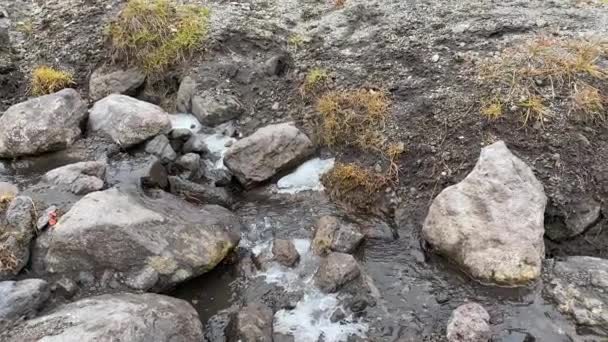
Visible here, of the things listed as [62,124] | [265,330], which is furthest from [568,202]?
[62,124]

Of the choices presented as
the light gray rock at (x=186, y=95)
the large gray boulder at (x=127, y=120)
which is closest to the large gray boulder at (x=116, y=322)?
the large gray boulder at (x=127, y=120)

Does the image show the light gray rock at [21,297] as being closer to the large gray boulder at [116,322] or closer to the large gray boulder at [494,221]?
the large gray boulder at [116,322]

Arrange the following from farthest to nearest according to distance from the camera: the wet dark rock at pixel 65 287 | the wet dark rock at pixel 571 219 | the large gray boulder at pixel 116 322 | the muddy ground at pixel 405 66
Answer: the muddy ground at pixel 405 66 < the wet dark rock at pixel 571 219 < the wet dark rock at pixel 65 287 < the large gray boulder at pixel 116 322

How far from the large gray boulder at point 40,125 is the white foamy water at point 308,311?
370 cm

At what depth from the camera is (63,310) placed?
4.83 meters

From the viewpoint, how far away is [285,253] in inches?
236

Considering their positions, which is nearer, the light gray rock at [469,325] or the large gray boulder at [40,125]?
the light gray rock at [469,325]

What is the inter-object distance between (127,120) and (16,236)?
231 cm

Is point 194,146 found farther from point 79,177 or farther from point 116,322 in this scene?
point 116,322

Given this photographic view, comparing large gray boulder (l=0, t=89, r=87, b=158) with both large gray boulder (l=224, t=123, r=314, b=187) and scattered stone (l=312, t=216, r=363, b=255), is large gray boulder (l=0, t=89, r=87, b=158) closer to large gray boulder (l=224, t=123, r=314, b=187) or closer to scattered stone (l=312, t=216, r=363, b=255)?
large gray boulder (l=224, t=123, r=314, b=187)

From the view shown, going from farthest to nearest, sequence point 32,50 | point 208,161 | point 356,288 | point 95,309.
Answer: point 32,50 → point 208,161 → point 356,288 → point 95,309

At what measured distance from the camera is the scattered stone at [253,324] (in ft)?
16.6

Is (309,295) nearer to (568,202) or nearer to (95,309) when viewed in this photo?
(95,309)

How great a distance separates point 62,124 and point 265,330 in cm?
441
